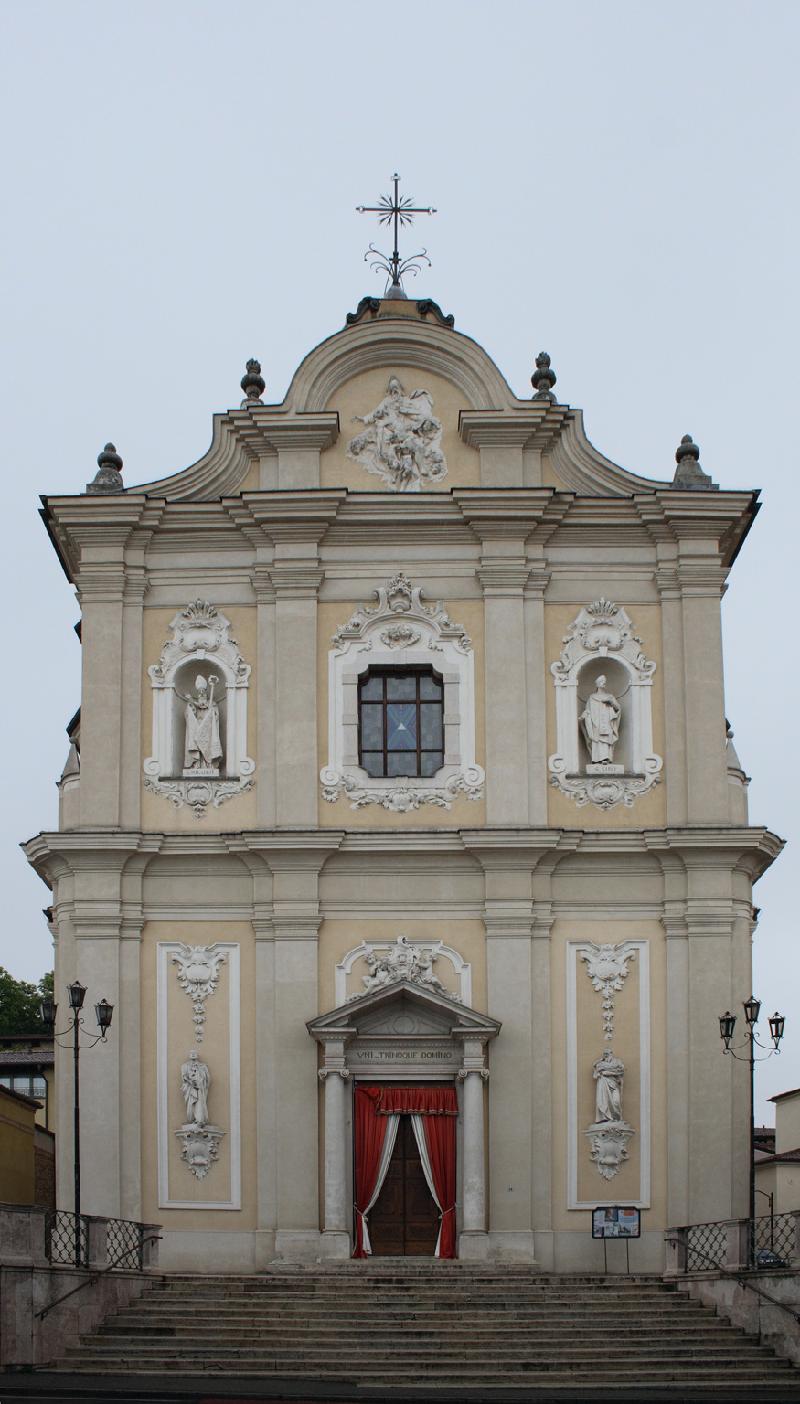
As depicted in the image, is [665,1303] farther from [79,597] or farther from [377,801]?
[79,597]

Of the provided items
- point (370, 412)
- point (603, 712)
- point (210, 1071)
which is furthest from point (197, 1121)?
point (370, 412)

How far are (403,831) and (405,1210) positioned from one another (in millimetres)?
5156

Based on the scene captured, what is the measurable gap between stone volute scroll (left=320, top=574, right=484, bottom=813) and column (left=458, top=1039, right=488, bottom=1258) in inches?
145

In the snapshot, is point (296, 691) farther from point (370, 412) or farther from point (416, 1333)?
point (416, 1333)

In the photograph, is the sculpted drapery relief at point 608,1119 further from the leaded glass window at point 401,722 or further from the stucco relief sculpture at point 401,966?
the leaded glass window at point 401,722

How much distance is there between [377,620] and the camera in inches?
1156

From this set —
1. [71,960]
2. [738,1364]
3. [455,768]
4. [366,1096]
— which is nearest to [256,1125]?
[366,1096]

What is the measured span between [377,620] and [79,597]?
4.37m

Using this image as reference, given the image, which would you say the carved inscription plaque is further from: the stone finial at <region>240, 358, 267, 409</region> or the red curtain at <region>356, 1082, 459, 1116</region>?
the stone finial at <region>240, 358, 267, 409</region>

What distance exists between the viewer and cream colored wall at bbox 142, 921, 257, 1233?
27.5m

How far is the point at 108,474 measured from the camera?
1185 inches

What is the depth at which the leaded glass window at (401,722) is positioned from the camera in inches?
1150

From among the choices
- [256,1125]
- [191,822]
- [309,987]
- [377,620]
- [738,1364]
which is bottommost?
[738,1364]

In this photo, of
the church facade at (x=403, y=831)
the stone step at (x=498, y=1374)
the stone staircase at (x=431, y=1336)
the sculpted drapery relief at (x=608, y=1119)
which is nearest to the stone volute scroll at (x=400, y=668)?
the church facade at (x=403, y=831)
